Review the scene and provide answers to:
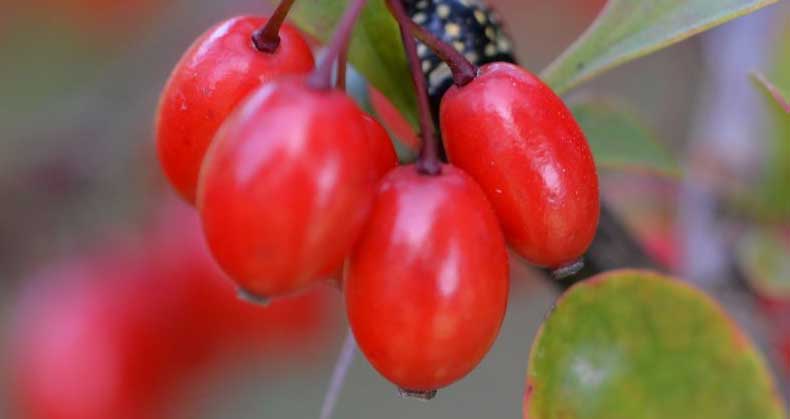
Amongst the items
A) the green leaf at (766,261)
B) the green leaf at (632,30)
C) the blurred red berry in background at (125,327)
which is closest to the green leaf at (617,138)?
the green leaf at (632,30)

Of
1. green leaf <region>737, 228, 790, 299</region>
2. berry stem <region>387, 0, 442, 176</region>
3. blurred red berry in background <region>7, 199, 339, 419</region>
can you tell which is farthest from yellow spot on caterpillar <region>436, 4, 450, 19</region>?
blurred red berry in background <region>7, 199, 339, 419</region>

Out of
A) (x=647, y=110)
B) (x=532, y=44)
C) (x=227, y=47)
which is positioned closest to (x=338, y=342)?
(x=532, y=44)

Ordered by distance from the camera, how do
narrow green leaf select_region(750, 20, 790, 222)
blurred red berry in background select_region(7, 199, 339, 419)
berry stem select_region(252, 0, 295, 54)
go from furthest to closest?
blurred red berry in background select_region(7, 199, 339, 419)
narrow green leaf select_region(750, 20, 790, 222)
berry stem select_region(252, 0, 295, 54)

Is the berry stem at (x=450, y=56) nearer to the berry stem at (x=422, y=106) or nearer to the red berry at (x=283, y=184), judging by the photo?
the berry stem at (x=422, y=106)

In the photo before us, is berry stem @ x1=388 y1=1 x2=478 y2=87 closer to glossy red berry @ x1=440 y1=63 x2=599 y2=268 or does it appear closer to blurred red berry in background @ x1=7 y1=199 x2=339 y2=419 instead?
glossy red berry @ x1=440 y1=63 x2=599 y2=268

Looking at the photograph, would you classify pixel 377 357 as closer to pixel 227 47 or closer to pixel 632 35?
pixel 227 47
